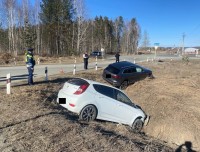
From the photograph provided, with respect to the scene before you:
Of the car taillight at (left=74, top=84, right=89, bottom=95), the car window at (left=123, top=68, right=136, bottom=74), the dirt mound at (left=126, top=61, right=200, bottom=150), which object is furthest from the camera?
the car window at (left=123, top=68, right=136, bottom=74)

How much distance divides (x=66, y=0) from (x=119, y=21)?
166 ft

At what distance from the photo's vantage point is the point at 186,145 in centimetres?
1054

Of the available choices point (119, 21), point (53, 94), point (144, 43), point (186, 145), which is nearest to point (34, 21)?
point (119, 21)

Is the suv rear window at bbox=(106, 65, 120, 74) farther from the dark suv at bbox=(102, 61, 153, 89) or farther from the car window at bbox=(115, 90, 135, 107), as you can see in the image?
the car window at bbox=(115, 90, 135, 107)

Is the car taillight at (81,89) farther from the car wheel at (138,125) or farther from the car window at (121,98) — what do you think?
the car wheel at (138,125)

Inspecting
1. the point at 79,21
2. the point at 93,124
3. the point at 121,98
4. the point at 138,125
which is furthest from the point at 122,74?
the point at 79,21

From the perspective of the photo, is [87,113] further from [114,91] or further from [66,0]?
[66,0]

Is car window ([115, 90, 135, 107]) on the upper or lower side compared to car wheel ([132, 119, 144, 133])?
upper

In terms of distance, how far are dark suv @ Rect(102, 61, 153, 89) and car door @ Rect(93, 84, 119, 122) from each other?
7921mm

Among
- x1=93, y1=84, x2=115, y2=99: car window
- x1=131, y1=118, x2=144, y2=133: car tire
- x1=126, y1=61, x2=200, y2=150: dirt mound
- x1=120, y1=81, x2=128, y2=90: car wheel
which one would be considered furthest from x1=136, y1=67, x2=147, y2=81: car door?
x1=93, y1=84, x2=115, y2=99: car window

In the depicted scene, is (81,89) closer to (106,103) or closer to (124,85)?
(106,103)

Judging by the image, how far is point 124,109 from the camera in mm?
10844

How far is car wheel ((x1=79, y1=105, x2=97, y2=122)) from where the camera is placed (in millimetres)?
9711

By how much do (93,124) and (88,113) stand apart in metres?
0.73
